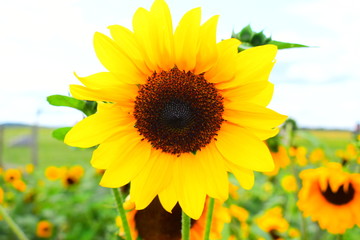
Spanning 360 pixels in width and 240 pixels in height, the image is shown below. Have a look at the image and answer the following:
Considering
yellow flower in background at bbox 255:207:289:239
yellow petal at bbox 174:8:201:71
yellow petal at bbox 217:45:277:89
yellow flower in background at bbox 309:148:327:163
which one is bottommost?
yellow flower in background at bbox 309:148:327:163

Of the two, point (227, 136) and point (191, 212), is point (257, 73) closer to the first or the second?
point (227, 136)

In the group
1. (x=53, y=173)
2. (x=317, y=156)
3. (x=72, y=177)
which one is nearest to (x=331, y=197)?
(x=317, y=156)

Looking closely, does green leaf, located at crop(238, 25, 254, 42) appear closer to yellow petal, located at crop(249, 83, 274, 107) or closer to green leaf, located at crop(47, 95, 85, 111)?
yellow petal, located at crop(249, 83, 274, 107)

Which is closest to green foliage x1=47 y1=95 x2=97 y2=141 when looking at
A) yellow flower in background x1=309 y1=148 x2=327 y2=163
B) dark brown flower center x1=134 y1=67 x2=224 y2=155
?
dark brown flower center x1=134 y1=67 x2=224 y2=155

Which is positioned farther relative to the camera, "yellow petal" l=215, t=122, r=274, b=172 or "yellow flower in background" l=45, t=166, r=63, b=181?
"yellow flower in background" l=45, t=166, r=63, b=181

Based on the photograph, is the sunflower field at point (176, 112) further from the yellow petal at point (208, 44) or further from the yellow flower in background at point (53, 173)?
the yellow flower in background at point (53, 173)

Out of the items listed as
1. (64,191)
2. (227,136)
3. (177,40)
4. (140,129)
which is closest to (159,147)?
(140,129)
